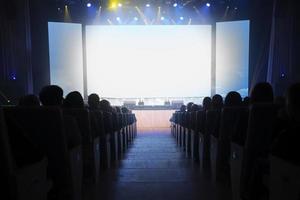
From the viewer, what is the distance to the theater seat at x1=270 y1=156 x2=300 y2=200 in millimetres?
1457

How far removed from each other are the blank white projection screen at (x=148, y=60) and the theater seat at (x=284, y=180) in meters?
11.4

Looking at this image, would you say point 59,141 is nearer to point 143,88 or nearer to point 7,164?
point 7,164

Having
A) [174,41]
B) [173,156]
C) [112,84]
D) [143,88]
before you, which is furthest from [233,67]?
[173,156]

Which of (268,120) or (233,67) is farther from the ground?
(233,67)

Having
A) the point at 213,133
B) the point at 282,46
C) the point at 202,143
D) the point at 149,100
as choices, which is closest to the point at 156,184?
the point at 213,133

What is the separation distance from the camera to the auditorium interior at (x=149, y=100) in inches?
74.7

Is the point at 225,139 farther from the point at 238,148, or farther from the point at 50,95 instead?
the point at 50,95

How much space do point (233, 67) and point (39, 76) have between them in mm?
7594

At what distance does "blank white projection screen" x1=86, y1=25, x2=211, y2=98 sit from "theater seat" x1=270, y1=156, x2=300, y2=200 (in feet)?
37.5

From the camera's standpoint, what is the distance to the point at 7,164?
1.33 metres

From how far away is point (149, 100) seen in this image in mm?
13641

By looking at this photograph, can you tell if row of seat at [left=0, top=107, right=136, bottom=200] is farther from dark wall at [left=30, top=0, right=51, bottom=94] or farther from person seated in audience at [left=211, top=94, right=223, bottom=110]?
dark wall at [left=30, top=0, right=51, bottom=94]

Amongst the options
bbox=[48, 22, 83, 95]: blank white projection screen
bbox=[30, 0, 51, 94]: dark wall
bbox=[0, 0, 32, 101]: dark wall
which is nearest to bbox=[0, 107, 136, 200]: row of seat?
bbox=[0, 0, 32, 101]: dark wall

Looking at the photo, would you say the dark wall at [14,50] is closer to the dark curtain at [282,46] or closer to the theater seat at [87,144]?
the theater seat at [87,144]
